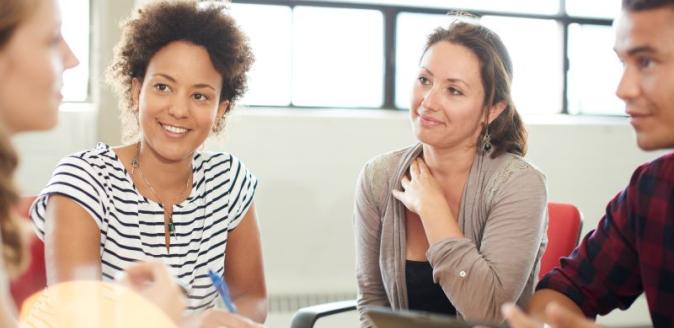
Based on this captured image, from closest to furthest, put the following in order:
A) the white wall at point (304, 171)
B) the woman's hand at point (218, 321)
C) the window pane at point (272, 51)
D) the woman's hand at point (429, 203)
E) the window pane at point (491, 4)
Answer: the woman's hand at point (218, 321) → the woman's hand at point (429, 203) → the white wall at point (304, 171) → the window pane at point (272, 51) → the window pane at point (491, 4)

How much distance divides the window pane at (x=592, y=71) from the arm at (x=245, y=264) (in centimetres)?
257

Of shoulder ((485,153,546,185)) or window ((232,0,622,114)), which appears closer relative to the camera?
shoulder ((485,153,546,185))

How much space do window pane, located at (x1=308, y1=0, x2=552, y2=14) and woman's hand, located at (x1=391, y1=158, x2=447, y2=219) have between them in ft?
6.04

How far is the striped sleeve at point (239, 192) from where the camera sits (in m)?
1.96

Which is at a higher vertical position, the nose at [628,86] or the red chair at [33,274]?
the nose at [628,86]

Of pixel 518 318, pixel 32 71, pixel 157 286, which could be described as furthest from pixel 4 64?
pixel 518 318

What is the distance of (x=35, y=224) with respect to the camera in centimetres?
173

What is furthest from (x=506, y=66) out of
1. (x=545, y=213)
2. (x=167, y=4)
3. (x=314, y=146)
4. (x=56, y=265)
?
(x=314, y=146)

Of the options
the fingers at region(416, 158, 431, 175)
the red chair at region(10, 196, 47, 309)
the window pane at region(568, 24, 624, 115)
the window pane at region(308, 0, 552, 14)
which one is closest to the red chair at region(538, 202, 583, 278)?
the fingers at region(416, 158, 431, 175)

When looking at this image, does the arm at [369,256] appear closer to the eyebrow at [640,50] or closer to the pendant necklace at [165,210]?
the pendant necklace at [165,210]

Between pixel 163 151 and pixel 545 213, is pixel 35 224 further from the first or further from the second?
pixel 545 213

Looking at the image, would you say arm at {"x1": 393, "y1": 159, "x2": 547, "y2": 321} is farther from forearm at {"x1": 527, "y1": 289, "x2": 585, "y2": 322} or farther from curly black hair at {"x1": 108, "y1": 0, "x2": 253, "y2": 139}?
curly black hair at {"x1": 108, "y1": 0, "x2": 253, "y2": 139}

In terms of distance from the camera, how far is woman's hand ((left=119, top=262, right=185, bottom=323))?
1.15m

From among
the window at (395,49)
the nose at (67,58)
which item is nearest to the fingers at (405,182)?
the nose at (67,58)
